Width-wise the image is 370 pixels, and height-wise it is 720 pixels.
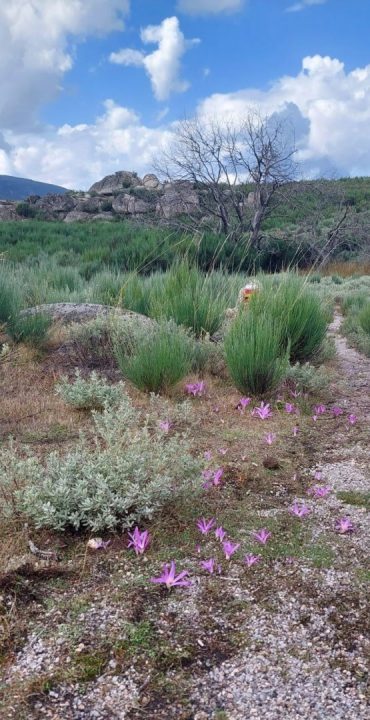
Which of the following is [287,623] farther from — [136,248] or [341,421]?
[136,248]

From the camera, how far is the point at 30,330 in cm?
535

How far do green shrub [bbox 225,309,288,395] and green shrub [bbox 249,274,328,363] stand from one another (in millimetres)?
689

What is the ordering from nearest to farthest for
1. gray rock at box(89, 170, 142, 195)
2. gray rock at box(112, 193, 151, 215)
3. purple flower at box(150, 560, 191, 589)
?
purple flower at box(150, 560, 191, 589) → gray rock at box(112, 193, 151, 215) → gray rock at box(89, 170, 142, 195)

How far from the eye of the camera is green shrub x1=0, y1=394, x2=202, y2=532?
7.43 ft

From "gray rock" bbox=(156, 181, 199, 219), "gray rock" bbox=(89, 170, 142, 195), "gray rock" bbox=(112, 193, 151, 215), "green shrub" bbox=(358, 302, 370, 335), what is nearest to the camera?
"green shrub" bbox=(358, 302, 370, 335)

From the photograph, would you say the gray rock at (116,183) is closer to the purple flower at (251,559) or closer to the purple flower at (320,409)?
the purple flower at (320,409)

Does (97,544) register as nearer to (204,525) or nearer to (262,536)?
(204,525)

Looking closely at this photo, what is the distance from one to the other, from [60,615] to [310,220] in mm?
23394

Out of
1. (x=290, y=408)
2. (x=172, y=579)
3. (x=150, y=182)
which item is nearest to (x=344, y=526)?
(x=172, y=579)

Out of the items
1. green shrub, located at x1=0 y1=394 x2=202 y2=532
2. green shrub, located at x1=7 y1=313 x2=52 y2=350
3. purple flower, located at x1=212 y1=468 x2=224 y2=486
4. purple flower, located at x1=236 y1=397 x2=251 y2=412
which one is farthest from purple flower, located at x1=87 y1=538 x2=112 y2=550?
green shrub, located at x1=7 y1=313 x2=52 y2=350

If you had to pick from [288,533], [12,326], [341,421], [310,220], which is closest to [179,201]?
[310,220]

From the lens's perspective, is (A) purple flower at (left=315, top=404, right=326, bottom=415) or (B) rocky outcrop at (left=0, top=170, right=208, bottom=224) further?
(B) rocky outcrop at (left=0, top=170, right=208, bottom=224)

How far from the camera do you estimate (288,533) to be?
2.35 metres

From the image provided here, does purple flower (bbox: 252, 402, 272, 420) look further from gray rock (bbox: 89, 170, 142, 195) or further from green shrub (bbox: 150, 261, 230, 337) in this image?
gray rock (bbox: 89, 170, 142, 195)
